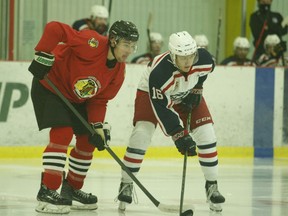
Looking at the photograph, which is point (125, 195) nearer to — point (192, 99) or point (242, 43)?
point (192, 99)

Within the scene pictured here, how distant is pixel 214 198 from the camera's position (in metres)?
5.75

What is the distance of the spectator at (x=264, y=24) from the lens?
36.7 feet

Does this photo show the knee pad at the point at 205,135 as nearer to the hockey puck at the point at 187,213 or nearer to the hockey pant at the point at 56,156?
the hockey puck at the point at 187,213

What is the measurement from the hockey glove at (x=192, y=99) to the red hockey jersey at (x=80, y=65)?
1.52 feet

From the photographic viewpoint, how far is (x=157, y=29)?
12102 mm

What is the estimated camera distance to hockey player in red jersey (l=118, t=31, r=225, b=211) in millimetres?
5434

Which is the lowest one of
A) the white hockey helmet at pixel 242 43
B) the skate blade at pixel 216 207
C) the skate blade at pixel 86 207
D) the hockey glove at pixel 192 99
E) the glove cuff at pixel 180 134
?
the skate blade at pixel 86 207

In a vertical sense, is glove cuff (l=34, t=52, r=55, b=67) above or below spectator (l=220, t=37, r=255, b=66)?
below

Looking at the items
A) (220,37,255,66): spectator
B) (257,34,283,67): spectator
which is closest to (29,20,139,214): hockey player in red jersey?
(220,37,255,66): spectator

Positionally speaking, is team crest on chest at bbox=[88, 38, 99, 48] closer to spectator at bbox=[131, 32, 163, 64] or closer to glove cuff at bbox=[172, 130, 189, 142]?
glove cuff at bbox=[172, 130, 189, 142]

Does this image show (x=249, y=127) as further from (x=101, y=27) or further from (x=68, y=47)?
(x=68, y=47)

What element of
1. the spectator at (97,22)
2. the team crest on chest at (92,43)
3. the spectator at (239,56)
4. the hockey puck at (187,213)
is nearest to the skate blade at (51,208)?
the hockey puck at (187,213)

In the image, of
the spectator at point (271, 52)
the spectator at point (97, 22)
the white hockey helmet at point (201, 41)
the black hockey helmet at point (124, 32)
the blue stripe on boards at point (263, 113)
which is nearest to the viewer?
the black hockey helmet at point (124, 32)

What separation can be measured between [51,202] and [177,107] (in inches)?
41.2
